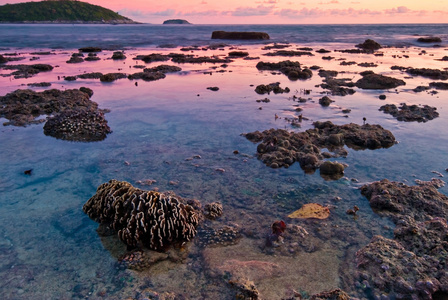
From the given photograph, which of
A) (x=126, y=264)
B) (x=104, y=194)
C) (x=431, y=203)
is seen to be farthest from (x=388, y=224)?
(x=104, y=194)

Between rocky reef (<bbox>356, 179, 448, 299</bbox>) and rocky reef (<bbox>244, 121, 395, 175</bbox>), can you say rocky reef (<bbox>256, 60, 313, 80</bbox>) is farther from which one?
rocky reef (<bbox>356, 179, 448, 299</bbox>)

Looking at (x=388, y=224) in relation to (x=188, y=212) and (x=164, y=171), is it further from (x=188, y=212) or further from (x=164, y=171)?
(x=164, y=171)

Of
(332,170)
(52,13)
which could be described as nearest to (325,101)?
(332,170)

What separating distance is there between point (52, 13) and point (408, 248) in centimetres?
20890

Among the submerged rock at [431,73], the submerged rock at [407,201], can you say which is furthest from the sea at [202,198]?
the submerged rock at [431,73]

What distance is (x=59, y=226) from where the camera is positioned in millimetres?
5562

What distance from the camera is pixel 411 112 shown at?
483 inches

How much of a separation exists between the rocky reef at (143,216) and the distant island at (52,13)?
A: 194310 millimetres

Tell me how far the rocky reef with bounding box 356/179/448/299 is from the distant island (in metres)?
197

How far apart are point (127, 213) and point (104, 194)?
0.86 metres

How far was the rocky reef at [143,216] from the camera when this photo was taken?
5.02 m

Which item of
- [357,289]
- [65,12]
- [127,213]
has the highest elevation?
[65,12]

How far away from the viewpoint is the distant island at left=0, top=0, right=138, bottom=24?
156 m

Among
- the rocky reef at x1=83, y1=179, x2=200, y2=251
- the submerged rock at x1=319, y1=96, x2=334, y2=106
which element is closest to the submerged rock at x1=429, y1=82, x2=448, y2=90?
the submerged rock at x1=319, y1=96, x2=334, y2=106
